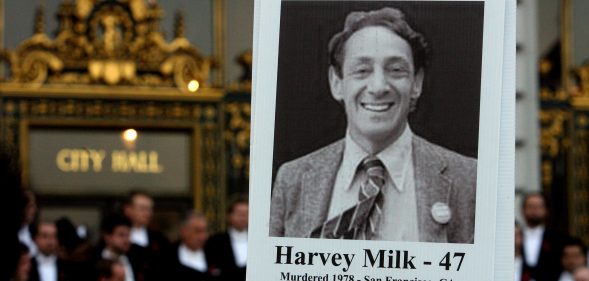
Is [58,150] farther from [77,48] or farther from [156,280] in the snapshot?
[156,280]

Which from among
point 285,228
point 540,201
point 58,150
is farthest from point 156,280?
point 285,228

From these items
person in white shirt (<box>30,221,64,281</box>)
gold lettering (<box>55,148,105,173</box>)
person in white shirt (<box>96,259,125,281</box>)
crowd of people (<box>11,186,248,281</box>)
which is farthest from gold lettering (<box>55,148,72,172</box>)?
person in white shirt (<box>96,259,125,281</box>)

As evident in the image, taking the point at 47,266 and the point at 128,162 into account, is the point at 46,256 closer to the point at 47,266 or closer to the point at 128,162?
the point at 47,266

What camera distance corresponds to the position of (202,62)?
16.6m

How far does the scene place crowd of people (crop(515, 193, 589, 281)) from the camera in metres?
12.3

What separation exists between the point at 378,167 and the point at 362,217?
0.13 meters

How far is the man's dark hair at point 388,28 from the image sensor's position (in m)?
4.61

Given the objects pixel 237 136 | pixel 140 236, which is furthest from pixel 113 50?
pixel 140 236

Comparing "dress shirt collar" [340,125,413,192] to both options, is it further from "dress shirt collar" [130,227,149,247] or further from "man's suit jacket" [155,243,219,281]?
"dress shirt collar" [130,227,149,247]

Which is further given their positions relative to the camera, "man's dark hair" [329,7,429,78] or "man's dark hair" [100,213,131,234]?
"man's dark hair" [100,213,131,234]

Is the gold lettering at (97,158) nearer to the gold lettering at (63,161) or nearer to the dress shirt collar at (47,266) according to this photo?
the gold lettering at (63,161)

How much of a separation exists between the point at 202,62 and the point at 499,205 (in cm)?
1218

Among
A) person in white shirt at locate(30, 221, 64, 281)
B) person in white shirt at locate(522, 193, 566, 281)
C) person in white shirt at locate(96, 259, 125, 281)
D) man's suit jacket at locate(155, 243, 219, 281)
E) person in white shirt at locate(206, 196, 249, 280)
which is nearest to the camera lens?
person in white shirt at locate(96, 259, 125, 281)

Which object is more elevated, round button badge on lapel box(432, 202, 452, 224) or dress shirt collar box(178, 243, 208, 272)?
round button badge on lapel box(432, 202, 452, 224)
